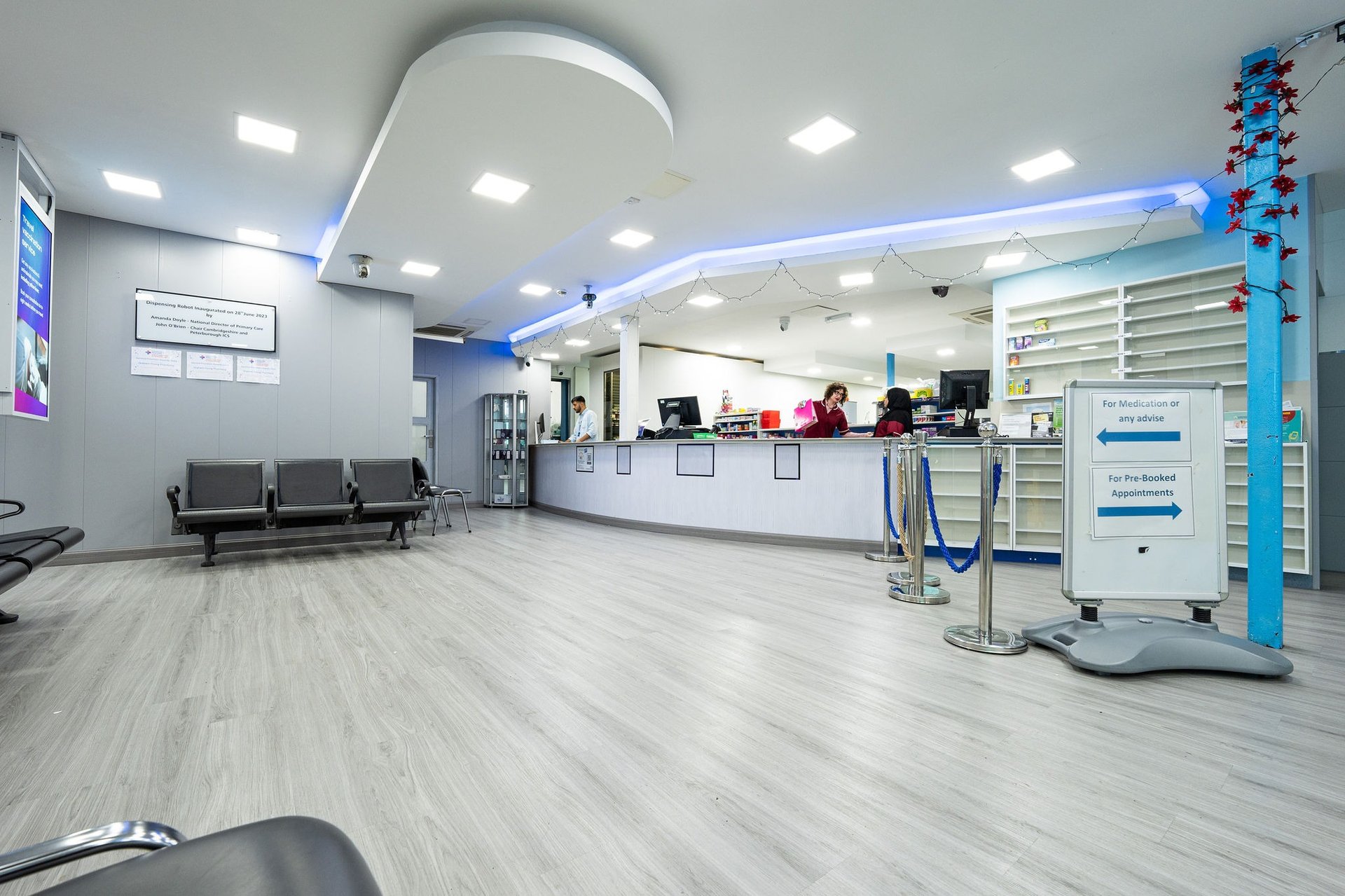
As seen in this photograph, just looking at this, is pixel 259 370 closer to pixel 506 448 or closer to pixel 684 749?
pixel 506 448

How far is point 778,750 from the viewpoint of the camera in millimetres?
1840

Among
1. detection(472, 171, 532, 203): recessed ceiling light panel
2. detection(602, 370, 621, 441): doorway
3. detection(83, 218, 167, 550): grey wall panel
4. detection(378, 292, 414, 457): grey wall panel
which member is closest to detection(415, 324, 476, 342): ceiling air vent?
detection(378, 292, 414, 457): grey wall panel

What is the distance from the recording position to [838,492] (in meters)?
5.64

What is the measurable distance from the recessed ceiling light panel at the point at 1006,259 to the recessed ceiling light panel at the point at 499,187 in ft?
15.1

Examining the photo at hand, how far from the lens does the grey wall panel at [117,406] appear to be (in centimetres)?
529

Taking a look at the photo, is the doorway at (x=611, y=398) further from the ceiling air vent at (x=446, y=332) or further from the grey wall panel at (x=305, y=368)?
the grey wall panel at (x=305, y=368)

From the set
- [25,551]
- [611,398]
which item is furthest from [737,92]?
[611,398]

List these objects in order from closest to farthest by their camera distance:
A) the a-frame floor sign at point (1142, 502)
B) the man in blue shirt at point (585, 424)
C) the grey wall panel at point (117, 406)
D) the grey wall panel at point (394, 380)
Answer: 1. the a-frame floor sign at point (1142, 502)
2. the grey wall panel at point (117, 406)
3. the grey wall panel at point (394, 380)
4. the man in blue shirt at point (585, 424)

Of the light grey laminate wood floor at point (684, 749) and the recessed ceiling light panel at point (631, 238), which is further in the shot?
the recessed ceiling light panel at point (631, 238)

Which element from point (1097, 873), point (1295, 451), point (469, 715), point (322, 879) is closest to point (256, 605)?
point (469, 715)

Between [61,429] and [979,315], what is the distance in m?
11.4

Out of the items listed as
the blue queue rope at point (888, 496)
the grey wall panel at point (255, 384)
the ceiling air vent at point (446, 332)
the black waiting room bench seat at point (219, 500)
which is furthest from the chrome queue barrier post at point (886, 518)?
the ceiling air vent at point (446, 332)

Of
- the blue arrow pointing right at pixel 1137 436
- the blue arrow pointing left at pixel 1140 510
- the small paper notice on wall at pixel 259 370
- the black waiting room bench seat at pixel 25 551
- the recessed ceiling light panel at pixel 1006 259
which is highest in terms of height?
the recessed ceiling light panel at pixel 1006 259

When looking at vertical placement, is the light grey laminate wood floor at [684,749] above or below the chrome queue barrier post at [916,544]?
below
